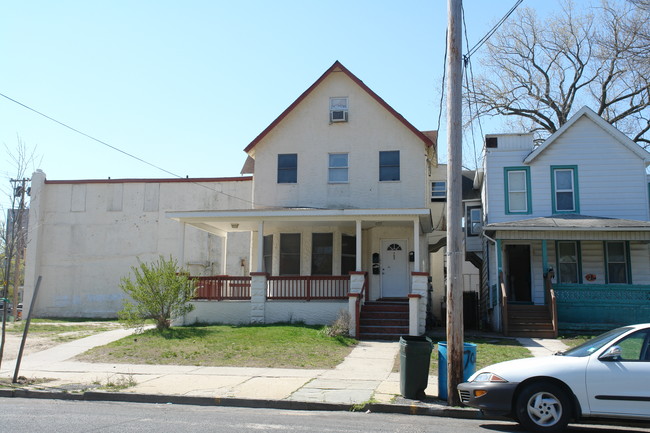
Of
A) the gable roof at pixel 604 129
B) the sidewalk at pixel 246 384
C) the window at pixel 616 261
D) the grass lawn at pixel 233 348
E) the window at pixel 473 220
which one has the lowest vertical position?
the sidewalk at pixel 246 384

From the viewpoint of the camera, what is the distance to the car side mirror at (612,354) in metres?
7.54

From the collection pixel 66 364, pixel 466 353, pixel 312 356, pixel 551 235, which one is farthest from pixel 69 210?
pixel 466 353

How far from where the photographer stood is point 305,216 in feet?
64.7

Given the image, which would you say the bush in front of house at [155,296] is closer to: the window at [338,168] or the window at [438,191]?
the window at [338,168]

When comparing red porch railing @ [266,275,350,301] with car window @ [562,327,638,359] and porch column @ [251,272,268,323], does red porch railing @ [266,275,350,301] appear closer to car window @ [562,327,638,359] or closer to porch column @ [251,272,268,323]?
porch column @ [251,272,268,323]

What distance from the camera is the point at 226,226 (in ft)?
74.9

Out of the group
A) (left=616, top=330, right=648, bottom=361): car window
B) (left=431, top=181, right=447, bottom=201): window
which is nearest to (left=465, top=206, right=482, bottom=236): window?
(left=431, top=181, right=447, bottom=201): window

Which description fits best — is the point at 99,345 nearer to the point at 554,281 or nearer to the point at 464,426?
the point at 464,426

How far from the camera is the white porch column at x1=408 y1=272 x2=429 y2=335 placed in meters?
17.7

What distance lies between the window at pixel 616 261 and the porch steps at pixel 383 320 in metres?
7.28

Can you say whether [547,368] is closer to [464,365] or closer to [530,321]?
[464,365]

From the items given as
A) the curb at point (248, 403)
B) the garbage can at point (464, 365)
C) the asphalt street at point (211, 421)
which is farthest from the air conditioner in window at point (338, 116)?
the asphalt street at point (211, 421)

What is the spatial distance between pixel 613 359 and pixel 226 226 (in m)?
16.9

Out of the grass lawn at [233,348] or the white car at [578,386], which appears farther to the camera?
the grass lawn at [233,348]
